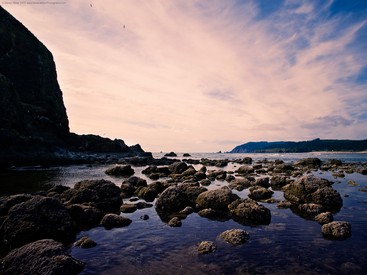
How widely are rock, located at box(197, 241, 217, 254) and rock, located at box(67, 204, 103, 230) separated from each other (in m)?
7.28

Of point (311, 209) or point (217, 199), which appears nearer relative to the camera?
point (311, 209)

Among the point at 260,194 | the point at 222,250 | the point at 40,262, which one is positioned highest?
the point at 260,194

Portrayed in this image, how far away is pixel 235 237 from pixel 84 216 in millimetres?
9351

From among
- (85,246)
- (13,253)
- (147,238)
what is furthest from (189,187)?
(13,253)

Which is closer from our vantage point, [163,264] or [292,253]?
[163,264]

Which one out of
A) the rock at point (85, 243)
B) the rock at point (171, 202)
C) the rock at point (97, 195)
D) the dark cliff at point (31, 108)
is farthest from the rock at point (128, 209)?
the dark cliff at point (31, 108)

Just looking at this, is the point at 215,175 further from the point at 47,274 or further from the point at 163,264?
the point at 47,274

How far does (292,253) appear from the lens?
10.6 meters

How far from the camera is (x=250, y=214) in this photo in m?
15.5

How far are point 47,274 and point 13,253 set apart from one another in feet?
7.07

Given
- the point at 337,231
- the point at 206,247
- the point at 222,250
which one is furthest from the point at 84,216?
the point at 337,231

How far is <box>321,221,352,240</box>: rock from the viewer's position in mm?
12213

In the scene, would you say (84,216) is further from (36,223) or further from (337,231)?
(337,231)

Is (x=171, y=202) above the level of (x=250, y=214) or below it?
above
